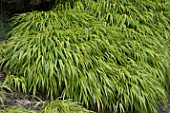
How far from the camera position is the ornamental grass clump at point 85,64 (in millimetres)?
3457

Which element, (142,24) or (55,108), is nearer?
(55,108)

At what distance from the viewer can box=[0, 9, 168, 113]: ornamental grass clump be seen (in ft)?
11.3

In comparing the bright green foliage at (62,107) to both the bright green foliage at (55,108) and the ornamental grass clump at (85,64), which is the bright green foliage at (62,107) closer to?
the bright green foliage at (55,108)

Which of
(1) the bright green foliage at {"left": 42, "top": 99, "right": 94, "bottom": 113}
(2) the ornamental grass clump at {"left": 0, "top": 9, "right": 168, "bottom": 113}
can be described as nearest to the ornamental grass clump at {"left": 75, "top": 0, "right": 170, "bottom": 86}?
(2) the ornamental grass clump at {"left": 0, "top": 9, "right": 168, "bottom": 113}

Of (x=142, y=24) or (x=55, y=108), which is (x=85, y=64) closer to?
(x=55, y=108)

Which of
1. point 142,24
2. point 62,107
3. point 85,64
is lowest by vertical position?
point 62,107

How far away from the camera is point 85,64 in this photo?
362 centimetres

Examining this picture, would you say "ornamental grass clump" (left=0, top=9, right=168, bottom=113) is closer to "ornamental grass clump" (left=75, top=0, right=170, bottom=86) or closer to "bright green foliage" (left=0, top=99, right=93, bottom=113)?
"ornamental grass clump" (left=75, top=0, right=170, bottom=86)

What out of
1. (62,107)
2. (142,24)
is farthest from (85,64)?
(142,24)

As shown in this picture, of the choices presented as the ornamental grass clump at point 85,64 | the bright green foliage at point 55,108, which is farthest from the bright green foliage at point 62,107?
the ornamental grass clump at point 85,64

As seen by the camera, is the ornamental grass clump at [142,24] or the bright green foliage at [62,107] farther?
the ornamental grass clump at [142,24]

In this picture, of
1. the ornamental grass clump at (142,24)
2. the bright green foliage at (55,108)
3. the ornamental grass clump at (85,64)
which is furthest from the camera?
the ornamental grass clump at (142,24)

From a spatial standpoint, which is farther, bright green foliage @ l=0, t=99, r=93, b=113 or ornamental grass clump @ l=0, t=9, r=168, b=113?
ornamental grass clump @ l=0, t=9, r=168, b=113

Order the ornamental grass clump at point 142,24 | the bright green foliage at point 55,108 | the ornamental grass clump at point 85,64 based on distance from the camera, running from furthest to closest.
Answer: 1. the ornamental grass clump at point 142,24
2. the ornamental grass clump at point 85,64
3. the bright green foliage at point 55,108
